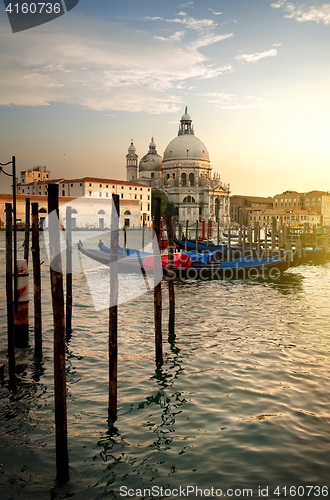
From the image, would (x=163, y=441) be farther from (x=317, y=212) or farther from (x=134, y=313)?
(x=317, y=212)

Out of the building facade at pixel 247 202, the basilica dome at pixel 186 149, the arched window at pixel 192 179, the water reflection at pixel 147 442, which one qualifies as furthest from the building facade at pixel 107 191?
the water reflection at pixel 147 442

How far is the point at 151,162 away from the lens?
71500 mm

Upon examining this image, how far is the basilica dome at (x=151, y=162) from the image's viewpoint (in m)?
71.4

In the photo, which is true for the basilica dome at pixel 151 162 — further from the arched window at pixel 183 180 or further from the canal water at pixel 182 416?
the canal water at pixel 182 416

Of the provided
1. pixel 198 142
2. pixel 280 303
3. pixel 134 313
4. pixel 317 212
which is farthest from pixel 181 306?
pixel 317 212

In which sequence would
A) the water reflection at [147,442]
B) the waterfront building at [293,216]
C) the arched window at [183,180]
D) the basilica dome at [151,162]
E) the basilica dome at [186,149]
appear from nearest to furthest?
the water reflection at [147,442] → the waterfront building at [293,216] → the basilica dome at [186,149] → the arched window at [183,180] → the basilica dome at [151,162]

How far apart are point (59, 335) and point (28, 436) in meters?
1.19

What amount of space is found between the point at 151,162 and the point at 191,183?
894 centimetres

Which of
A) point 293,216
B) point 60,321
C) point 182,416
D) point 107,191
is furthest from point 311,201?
point 60,321

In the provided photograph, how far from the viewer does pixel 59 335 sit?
10.1 ft

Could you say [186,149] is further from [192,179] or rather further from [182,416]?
[182,416]

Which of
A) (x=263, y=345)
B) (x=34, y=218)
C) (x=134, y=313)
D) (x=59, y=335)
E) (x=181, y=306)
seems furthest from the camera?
(x=181, y=306)

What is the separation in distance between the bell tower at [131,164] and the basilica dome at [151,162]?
1.50m

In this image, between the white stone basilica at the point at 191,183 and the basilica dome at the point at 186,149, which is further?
the basilica dome at the point at 186,149
